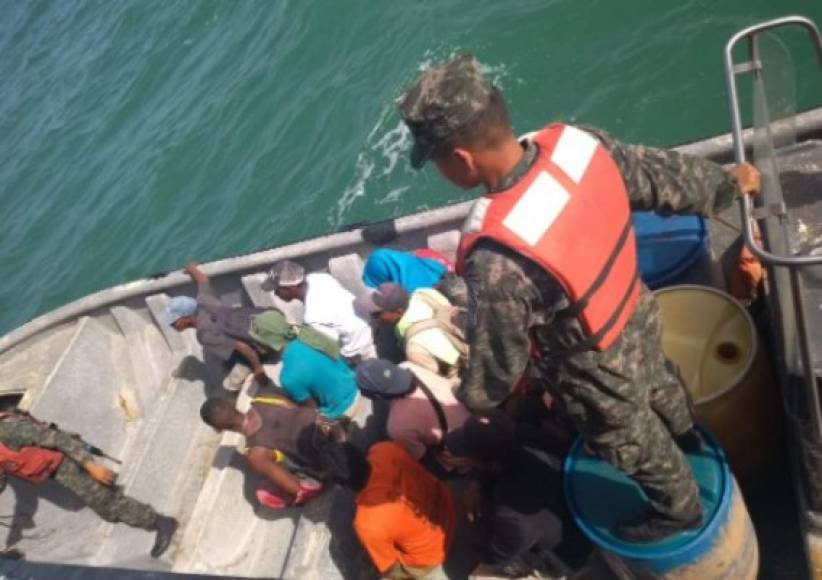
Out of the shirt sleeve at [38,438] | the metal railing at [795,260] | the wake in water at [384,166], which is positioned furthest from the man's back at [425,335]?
the wake in water at [384,166]

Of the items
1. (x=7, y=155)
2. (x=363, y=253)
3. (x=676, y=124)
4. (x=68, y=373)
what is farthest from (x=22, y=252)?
(x=676, y=124)

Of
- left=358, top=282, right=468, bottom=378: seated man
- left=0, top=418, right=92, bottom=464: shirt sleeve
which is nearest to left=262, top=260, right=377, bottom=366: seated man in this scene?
left=358, top=282, right=468, bottom=378: seated man

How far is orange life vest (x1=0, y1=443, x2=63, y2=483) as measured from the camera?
259 inches

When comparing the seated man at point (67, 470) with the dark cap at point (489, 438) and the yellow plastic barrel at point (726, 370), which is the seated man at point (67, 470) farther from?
the yellow plastic barrel at point (726, 370)

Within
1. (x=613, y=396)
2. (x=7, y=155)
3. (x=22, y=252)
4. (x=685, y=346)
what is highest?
(x=613, y=396)

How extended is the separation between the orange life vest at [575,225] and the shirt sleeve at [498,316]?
70 mm

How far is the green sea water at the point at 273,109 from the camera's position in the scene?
9.98 metres

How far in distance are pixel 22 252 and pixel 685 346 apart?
1597 cm

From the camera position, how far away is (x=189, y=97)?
619 inches

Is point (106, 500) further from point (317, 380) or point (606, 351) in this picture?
point (606, 351)

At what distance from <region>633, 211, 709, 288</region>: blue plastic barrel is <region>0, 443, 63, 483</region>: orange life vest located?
5560mm

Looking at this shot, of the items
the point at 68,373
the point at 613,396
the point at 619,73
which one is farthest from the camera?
the point at 619,73

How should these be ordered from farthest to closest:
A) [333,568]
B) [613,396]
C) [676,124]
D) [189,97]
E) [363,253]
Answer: [189,97] < [676,124] < [363,253] < [333,568] < [613,396]

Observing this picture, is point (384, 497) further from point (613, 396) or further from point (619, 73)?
point (619, 73)
